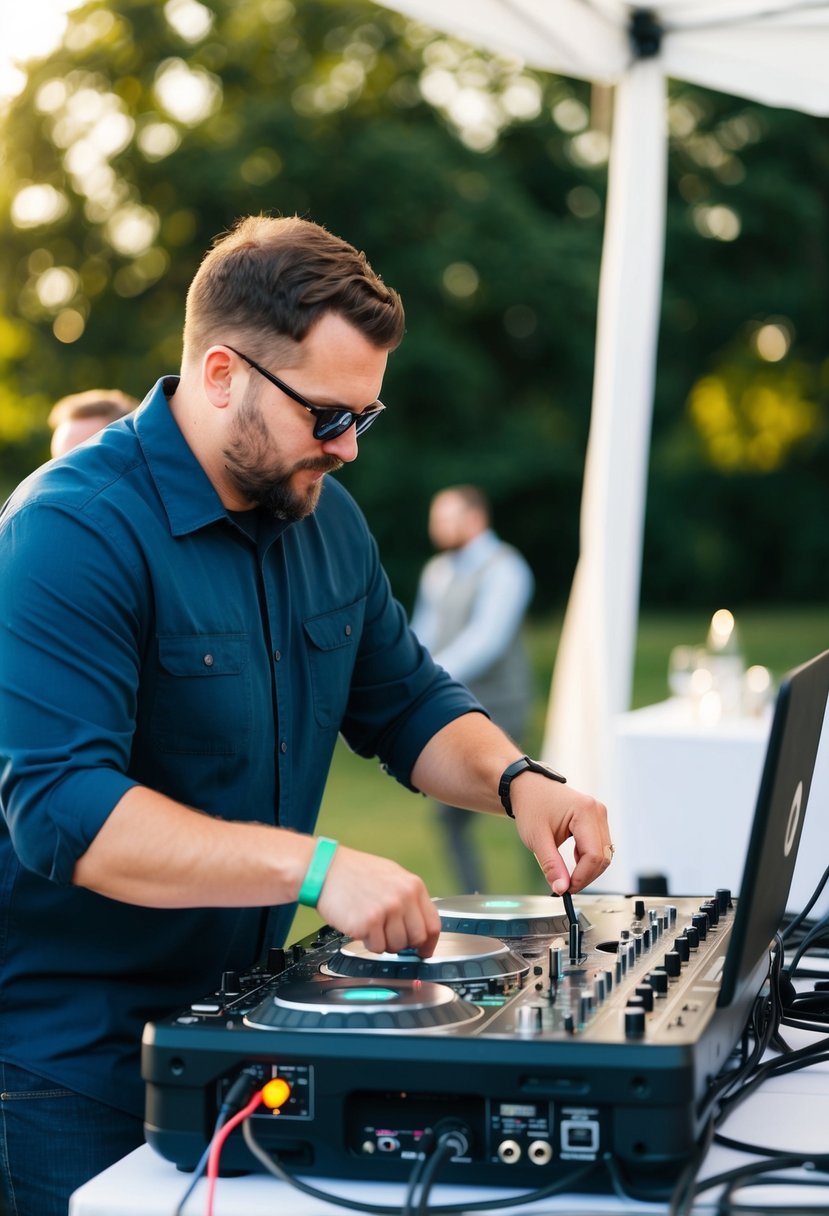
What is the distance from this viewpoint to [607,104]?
4.59m

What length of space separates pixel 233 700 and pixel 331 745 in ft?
0.89

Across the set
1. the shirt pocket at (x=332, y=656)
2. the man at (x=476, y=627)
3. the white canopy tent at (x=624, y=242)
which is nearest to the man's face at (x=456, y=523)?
the man at (x=476, y=627)

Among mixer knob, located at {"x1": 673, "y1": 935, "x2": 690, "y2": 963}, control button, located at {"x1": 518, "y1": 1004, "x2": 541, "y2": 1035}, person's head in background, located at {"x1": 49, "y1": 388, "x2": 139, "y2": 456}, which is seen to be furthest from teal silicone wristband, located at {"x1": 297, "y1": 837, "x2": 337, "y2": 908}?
person's head in background, located at {"x1": 49, "y1": 388, "x2": 139, "y2": 456}

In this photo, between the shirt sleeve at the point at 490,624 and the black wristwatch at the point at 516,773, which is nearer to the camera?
the black wristwatch at the point at 516,773

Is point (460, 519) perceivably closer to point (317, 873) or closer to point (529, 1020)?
point (317, 873)

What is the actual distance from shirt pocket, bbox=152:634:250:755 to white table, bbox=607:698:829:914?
254 cm

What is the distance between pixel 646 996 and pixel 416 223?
16.1 m

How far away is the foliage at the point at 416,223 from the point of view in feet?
51.8

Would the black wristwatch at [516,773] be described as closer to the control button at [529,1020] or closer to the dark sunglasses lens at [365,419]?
the dark sunglasses lens at [365,419]

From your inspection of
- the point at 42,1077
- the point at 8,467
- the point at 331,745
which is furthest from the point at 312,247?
the point at 8,467

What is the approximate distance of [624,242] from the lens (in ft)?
14.3

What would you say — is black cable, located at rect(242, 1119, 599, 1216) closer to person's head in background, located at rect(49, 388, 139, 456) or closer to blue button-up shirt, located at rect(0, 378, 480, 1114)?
blue button-up shirt, located at rect(0, 378, 480, 1114)

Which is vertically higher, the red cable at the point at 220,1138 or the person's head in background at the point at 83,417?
the person's head in background at the point at 83,417

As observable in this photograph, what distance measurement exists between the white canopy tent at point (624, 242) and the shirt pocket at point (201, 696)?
7.95 ft
